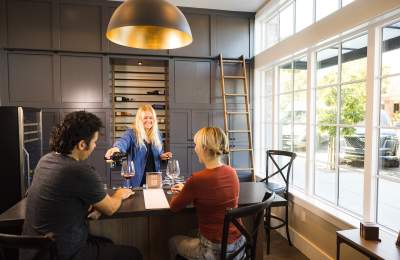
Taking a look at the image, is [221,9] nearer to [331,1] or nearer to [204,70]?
[204,70]

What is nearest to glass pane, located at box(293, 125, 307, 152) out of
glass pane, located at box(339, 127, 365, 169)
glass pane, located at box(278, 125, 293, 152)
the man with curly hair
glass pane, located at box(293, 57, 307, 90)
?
glass pane, located at box(278, 125, 293, 152)

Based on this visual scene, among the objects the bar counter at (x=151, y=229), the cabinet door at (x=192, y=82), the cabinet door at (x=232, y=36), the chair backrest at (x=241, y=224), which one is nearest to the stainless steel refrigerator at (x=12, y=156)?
the bar counter at (x=151, y=229)

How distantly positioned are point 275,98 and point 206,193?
111 inches

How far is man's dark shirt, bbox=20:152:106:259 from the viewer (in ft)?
4.51

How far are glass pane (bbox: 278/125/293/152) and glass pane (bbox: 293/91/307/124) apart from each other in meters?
0.24

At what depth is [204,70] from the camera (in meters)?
4.53

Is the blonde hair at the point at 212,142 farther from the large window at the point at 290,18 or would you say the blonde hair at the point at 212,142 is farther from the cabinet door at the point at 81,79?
the cabinet door at the point at 81,79

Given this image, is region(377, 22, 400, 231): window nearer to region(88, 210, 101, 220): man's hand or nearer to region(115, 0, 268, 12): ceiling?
region(88, 210, 101, 220): man's hand

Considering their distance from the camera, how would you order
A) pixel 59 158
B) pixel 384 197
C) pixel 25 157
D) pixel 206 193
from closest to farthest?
pixel 59 158 < pixel 206 193 < pixel 384 197 < pixel 25 157

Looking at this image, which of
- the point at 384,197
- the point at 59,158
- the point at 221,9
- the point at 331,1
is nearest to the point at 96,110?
the point at 221,9

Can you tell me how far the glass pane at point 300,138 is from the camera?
334 cm

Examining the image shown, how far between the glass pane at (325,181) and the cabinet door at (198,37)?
246cm

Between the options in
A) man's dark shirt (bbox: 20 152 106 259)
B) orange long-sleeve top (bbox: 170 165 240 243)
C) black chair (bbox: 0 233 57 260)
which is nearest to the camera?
black chair (bbox: 0 233 57 260)

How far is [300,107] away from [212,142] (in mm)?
2102
